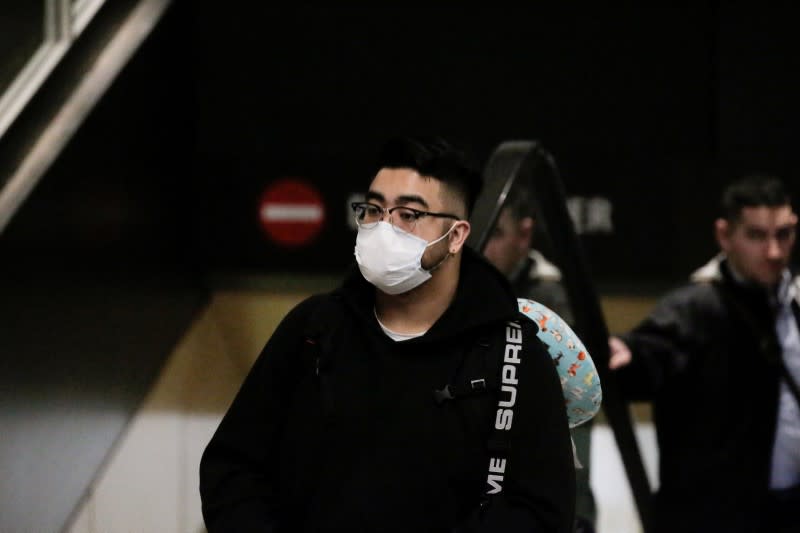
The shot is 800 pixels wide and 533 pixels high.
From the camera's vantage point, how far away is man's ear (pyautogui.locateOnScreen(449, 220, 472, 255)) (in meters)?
2.16

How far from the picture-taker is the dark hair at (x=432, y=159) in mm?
2096

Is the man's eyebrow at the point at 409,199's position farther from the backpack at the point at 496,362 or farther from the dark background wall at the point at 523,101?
the dark background wall at the point at 523,101

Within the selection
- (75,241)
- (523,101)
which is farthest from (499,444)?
(523,101)

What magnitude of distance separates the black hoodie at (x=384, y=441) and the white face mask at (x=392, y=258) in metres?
0.07

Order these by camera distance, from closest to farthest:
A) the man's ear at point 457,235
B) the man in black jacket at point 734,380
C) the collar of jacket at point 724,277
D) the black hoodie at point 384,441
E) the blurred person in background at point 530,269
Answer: the black hoodie at point 384,441, the man's ear at point 457,235, the blurred person in background at point 530,269, the man in black jacket at point 734,380, the collar of jacket at point 724,277

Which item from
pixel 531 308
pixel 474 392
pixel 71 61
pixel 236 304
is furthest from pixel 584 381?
pixel 236 304

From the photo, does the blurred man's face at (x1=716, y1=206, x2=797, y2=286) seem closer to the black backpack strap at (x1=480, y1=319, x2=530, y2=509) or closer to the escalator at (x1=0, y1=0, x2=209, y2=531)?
the escalator at (x1=0, y1=0, x2=209, y2=531)

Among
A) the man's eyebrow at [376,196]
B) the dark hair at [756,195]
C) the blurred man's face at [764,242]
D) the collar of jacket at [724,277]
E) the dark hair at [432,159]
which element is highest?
the dark hair at [432,159]

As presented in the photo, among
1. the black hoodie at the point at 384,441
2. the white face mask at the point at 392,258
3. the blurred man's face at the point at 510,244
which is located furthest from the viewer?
the blurred man's face at the point at 510,244

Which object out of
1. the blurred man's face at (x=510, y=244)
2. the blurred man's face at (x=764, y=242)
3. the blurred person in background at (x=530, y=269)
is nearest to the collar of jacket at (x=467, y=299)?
the blurred person in background at (x=530, y=269)

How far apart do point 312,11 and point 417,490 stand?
14.6 feet

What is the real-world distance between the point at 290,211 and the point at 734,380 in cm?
270

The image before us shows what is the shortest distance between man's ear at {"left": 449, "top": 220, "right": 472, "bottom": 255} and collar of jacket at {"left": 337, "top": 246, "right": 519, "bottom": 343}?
0.15 ft

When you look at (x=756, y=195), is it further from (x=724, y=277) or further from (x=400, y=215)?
(x=400, y=215)
